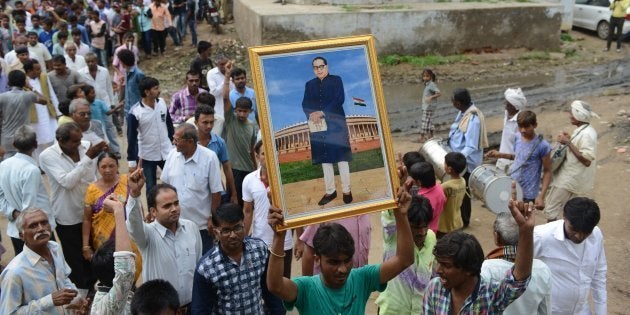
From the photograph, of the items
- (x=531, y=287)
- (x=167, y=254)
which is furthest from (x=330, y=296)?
(x=167, y=254)

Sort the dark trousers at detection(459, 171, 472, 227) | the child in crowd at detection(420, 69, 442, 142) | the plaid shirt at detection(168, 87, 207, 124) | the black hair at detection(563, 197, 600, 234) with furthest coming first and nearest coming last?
the child in crowd at detection(420, 69, 442, 142)
the plaid shirt at detection(168, 87, 207, 124)
the dark trousers at detection(459, 171, 472, 227)
the black hair at detection(563, 197, 600, 234)

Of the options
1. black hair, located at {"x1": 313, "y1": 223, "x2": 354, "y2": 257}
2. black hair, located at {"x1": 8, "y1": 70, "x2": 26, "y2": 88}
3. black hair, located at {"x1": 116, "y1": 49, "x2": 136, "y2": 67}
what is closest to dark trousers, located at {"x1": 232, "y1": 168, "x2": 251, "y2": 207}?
black hair, located at {"x1": 116, "y1": 49, "x2": 136, "y2": 67}

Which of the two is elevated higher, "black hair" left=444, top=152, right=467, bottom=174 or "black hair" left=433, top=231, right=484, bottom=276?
"black hair" left=433, top=231, right=484, bottom=276

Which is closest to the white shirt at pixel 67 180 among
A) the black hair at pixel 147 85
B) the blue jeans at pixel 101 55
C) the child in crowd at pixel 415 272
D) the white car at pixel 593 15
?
the black hair at pixel 147 85

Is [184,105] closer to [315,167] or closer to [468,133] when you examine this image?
[468,133]

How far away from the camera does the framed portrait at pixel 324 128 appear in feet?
10.6

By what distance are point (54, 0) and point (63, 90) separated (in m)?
10.7

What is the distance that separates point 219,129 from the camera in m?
6.91

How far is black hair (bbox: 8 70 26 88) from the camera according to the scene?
7.70m

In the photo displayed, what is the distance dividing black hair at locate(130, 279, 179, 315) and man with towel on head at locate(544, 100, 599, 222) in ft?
14.2

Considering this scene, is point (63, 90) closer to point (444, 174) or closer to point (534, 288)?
point (444, 174)

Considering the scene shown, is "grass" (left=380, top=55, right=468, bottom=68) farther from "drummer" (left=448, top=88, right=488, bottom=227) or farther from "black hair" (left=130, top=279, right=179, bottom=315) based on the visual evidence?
"black hair" (left=130, top=279, right=179, bottom=315)

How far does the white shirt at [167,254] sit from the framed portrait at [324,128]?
46.4 inches

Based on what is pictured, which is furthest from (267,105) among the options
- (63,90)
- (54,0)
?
(54,0)
